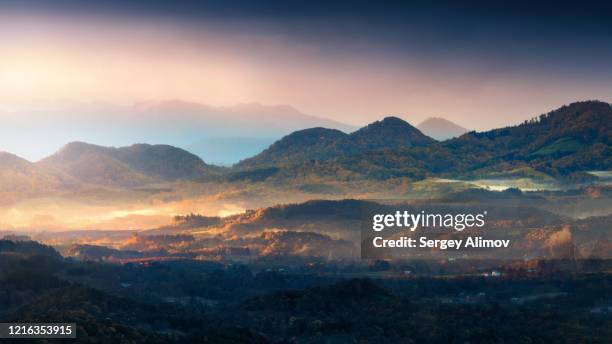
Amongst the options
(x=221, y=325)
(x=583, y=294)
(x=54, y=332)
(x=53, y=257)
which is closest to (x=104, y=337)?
(x=54, y=332)

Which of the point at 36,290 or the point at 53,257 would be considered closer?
the point at 36,290

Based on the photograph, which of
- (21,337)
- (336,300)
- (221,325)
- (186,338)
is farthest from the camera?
(336,300)

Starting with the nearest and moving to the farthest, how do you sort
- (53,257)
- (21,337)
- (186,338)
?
(21,337) → (186,338) → (53,257)

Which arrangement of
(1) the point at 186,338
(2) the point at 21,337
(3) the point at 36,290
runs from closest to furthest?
(2) the point at 21,337, (1) the point at 186,338, (3) the point at 36,290

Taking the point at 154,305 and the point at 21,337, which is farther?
the point at 154,305

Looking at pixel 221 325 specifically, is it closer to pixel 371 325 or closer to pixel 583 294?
pixel 371 325


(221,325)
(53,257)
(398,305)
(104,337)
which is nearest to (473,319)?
(398,305)

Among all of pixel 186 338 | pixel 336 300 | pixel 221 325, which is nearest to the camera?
pixel 186 338

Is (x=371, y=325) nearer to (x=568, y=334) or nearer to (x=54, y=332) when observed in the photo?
(x=568, y=334)
